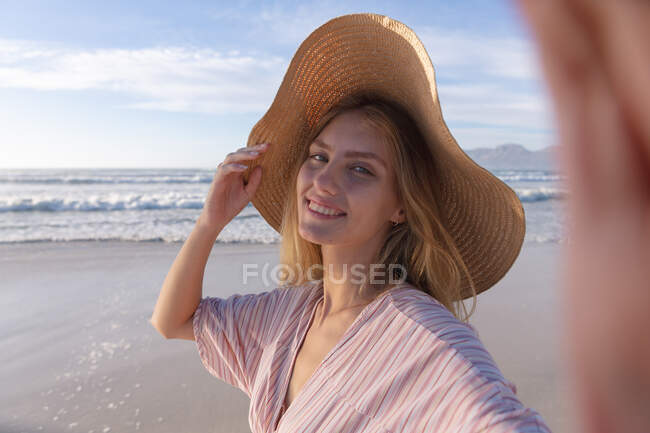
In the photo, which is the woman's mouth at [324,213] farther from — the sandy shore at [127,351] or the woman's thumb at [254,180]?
the sandy shore at [127,351]

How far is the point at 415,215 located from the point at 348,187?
317mm

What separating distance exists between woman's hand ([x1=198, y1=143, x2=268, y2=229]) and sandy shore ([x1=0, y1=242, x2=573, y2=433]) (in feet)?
5.05

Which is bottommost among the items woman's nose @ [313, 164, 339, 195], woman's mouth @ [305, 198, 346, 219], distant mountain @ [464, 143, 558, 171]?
distant mountain @ [464, 143, 558, 171]

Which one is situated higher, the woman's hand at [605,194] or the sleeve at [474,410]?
the woman's hand at [605,194]

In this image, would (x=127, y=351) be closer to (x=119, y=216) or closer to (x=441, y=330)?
(x=441, y=330)

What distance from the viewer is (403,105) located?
212 centimetres

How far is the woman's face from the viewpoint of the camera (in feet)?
6.43

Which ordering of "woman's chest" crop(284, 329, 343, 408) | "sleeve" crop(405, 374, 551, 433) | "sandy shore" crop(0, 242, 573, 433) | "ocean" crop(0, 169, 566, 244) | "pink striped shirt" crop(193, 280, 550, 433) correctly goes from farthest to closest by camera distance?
1. "ocean" crop(0, 169, 566, 244)
2. "sandy shore" crop(0, 242, 573, 433)
3. "woman's chest" crop(284, 329, 343, 408)
4. "pink striped shirt" crop(193, 280, 550, 433)
5. "sleeve" crop(405, 374, 551, 433)

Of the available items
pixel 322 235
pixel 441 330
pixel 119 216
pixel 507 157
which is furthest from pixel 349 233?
pixel 507 157

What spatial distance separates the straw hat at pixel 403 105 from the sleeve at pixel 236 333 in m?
0.64

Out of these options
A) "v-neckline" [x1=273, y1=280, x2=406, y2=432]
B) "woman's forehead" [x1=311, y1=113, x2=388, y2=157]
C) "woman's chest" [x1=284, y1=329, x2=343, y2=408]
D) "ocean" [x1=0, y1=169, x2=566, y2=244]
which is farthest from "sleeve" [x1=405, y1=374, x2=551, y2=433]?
"ocean" [x1=0, y1=169, x2=566, y2=244]

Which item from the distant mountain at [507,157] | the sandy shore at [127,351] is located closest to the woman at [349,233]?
the sandy shore at [127,351]

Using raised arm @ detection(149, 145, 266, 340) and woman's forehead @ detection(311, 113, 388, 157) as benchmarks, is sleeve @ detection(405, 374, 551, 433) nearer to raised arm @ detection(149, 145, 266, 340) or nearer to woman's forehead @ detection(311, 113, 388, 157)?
woman's forehead @ detection(311, 113, 388, 157)

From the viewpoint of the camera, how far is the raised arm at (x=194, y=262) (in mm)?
2170
